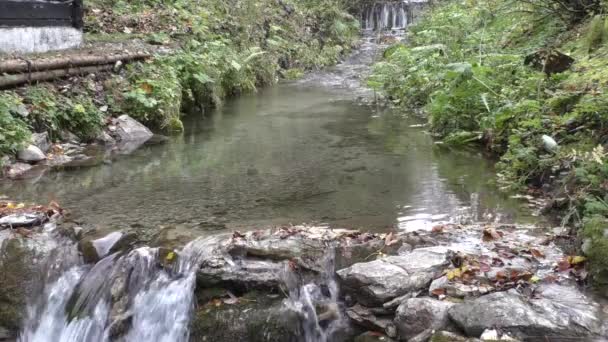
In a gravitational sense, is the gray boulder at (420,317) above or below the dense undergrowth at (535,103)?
below

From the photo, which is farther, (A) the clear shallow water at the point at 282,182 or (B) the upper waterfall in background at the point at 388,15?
(B) the upper waterfall in background at the point at 388,15

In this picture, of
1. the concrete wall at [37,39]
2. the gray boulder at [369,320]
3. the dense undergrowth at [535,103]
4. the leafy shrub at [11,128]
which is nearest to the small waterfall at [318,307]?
the gray boulder at [369,320]

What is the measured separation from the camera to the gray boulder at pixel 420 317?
382 centimetres

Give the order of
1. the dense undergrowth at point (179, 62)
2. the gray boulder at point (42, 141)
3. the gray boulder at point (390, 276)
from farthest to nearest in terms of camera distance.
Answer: the dense undergrowth at point (179, 62), the gray boulder at point (42, 141), the gray boulder at point (390, 276)

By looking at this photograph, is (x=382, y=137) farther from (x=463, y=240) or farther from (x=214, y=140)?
(x=463, y=240)

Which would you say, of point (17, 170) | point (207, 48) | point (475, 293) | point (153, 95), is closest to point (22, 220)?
point (17, 170)

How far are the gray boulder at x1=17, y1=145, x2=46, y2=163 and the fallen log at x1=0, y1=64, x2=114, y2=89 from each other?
1218 mm

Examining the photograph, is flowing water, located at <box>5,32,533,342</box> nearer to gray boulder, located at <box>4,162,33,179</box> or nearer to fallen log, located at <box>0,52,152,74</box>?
gray boulder, located at <box>4,162,33,179</box>

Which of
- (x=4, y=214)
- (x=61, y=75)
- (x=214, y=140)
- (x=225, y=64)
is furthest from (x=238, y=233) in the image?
(x=225, y=64)

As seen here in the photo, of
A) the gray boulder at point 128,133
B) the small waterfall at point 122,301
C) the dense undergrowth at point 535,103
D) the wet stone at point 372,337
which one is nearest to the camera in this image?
the wet stone at point 372,337

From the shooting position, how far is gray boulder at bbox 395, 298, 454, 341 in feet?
12.5

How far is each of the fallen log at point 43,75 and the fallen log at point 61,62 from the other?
59 mm

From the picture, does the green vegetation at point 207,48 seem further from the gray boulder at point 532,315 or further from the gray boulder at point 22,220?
the gray boulder at point 532,315

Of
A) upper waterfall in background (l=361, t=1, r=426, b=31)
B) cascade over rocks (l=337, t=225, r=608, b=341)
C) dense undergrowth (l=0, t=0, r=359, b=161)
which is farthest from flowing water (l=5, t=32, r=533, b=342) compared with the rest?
upper waterfall in background (l=361, t=1, r=426, b=31)
